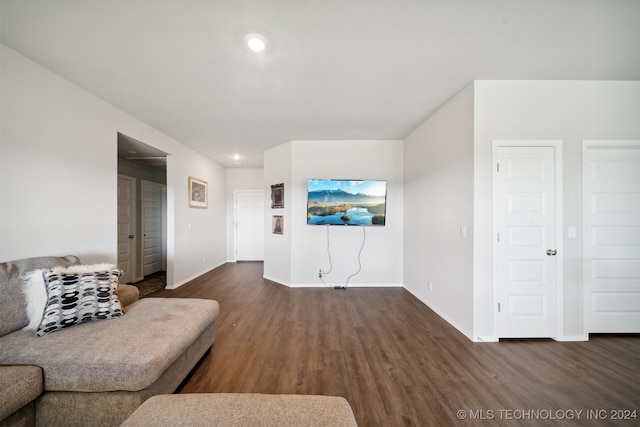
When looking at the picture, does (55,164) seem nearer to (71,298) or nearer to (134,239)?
(71,298)

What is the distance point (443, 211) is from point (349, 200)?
142 cm

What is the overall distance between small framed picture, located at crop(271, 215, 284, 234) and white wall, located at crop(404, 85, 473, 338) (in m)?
2.28

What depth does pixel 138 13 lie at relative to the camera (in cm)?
147

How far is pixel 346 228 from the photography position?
393 centimetres

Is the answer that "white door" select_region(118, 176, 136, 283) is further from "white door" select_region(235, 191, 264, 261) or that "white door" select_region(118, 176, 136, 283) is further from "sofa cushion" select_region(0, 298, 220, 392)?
"sofa cushion" select_region(0, 298, 220, 392)

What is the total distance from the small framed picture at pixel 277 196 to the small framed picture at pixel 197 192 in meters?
1.63

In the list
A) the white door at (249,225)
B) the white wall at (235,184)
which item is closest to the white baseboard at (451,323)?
the white door at (249,225)

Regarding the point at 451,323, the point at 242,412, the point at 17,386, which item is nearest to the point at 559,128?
the point at 451,323

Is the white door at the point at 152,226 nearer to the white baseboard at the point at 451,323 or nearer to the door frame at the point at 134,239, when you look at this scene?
the door frame at the point at 134,239

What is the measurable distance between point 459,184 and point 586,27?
4.58 feet

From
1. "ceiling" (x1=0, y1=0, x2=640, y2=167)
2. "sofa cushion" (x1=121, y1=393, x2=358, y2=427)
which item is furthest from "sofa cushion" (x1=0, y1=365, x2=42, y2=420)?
"ceiling" (x1=0, y1=0, x2=640, y2=167)

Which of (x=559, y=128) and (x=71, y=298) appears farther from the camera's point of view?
(x=559, y=128)

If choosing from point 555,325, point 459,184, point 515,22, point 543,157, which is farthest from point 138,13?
point 555,325

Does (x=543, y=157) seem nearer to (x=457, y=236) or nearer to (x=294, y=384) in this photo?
(x=457, y=236)
